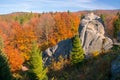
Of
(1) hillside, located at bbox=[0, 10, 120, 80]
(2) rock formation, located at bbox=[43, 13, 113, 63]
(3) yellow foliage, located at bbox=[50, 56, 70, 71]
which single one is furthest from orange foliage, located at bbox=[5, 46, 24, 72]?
Result: (3) yellow foliage, located at bbox=[50, 56, 70, 71]

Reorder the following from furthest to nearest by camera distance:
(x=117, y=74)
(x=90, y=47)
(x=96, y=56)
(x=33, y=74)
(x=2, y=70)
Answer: (x=90, y=47), (x=96, y=56), (x=33, y=74), (x=2, y=70), (x=117, y=74)

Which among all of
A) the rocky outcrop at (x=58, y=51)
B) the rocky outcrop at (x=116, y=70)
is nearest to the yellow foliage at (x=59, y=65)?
the rocky outcrop at (x=58, y=51)

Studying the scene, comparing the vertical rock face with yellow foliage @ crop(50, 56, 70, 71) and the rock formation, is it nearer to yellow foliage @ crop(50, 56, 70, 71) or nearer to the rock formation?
the rock formation

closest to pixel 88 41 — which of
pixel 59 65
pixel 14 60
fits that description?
pixel 59 65

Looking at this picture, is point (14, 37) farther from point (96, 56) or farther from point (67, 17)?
point (96, 56)

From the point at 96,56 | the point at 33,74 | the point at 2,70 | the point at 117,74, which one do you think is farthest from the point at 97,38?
the point at 117,74

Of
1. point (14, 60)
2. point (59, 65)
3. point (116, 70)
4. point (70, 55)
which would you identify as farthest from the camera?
point (14, 60)

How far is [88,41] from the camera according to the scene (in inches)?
2040

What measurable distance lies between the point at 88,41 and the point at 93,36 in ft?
4.21

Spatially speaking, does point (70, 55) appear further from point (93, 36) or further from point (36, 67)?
point (36, 67)

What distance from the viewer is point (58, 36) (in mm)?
75812

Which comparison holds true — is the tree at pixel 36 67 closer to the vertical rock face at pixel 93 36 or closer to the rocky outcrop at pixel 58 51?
the rocky outcrop at pixel 58 51

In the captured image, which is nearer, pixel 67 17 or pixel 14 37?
pixel 14 37

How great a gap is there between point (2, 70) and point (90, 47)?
2212cm
